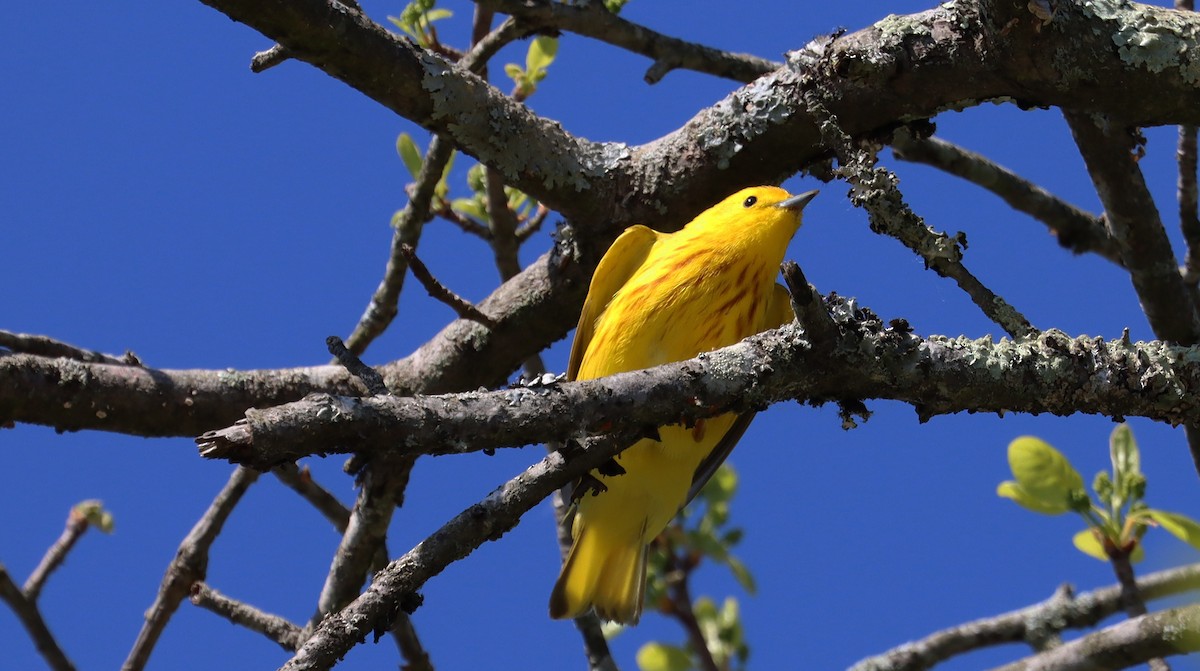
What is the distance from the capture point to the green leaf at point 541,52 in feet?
17.0

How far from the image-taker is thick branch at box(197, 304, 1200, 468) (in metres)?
2.03

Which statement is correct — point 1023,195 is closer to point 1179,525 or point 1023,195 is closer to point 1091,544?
point 1091,544

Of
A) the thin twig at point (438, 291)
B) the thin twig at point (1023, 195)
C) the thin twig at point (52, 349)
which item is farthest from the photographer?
the thin twig at point (1023, 195)

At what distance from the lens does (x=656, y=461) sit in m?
4.40

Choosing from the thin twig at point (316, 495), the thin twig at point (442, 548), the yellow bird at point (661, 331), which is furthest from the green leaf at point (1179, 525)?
the thin twig at point (316, 495)

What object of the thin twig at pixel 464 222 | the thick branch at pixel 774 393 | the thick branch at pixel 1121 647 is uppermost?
the thin twig at pixel 464 222

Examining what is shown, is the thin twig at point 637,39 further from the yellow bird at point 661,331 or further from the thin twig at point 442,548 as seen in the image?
the thin twig at point 442,548

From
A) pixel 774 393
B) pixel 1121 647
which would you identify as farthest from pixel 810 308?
pixel 1121 647

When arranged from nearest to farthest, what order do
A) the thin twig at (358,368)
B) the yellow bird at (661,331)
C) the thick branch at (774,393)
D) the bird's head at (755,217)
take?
1. the thick branch at (774,393)
2. the thin twig at (358,368)
3. the yellow bird at (661,331)
4. the bird's head at (755,217)

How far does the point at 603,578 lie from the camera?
4.52 m

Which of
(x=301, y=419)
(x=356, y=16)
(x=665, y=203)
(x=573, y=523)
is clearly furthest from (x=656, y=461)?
(x=301, y=419)

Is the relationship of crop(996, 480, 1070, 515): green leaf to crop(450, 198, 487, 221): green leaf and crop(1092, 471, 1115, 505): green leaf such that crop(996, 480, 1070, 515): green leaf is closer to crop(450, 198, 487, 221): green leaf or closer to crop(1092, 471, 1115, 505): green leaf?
crop(1092, 471, 1115, 505): green leaf

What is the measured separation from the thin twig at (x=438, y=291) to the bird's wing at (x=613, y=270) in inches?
18.2

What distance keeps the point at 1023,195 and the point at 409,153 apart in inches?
106
